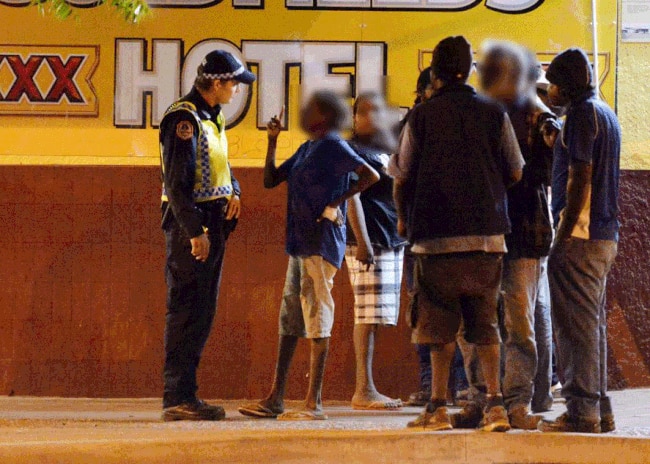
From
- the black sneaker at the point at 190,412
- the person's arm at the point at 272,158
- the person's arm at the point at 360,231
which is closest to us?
the black sneaker at the point at 190,412

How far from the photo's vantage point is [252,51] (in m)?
8.41

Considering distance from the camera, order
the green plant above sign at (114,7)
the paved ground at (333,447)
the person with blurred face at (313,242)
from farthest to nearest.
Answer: the green plant above sign at (114,7) < the person with blurred face at (313,242) < the paved ground at (333,447)

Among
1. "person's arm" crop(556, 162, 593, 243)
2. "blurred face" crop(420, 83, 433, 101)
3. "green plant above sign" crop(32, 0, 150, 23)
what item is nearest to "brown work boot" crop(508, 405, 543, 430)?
"person's arm" crop(556, 162, 593, 243)

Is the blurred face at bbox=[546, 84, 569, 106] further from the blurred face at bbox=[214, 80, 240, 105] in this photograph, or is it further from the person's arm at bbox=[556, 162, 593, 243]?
the blurred face at bbox=[214, 80, 240, 105]

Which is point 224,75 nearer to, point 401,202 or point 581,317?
point 401,202

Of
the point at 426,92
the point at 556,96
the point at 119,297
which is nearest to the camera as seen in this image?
the point at 556,96

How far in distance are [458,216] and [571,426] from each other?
1.24 m

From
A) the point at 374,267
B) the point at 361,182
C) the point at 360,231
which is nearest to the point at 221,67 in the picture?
the point at 361,182

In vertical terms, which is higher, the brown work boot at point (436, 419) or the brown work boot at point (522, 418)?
the brown work boot at point (436, 419)

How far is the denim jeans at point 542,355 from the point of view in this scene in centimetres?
693

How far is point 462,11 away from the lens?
27.6 ft

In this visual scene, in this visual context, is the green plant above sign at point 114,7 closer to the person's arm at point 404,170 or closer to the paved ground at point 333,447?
the person's arm at point 404,170

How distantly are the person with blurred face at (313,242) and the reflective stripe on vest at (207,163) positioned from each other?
1.06 ft

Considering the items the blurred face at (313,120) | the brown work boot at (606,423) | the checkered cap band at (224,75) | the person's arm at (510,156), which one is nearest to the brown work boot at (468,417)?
the brown work boot at (606,423)
